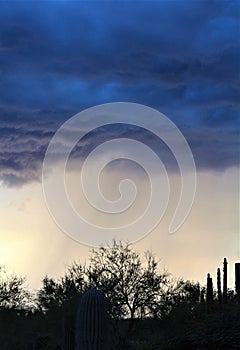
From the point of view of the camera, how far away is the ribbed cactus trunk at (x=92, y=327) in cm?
888

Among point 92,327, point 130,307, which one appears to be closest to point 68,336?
point 92,327

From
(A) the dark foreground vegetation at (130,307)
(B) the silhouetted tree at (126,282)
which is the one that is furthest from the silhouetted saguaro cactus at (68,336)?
(B) the silhouetted tree at (126,282)

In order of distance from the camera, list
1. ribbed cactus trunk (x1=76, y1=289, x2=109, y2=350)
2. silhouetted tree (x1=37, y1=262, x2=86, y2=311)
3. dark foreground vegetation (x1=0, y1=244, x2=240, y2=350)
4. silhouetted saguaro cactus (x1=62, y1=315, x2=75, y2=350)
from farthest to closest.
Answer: silhouetted tree (x1=37, y1=262, x2=86, y2=311), dark foreground vegetation (x1=0, y1=244, x2=240, y2=350), silhouetted saguaro cactus (x1=62, y1=315, x2=75, y2=350), ribbed cactus trunk (x1=76, y1=289, x2=109, y2=350)

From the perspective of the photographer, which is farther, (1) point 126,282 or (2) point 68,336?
(1) point 126,282

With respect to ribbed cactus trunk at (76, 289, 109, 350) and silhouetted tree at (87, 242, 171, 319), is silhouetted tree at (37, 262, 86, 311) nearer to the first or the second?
silhouetted tree at (87, 242, 171, 319)

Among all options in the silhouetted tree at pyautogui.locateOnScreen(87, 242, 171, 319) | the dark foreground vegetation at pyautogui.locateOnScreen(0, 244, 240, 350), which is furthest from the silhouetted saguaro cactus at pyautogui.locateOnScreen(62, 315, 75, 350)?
the silhouetted tree at pyautogui.locateOnScreen(87, 242, 171, 319)

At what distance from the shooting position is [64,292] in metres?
38.8

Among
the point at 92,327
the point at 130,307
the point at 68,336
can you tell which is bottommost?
the point at 92,327

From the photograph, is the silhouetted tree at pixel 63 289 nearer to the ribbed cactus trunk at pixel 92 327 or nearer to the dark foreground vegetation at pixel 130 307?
the dark foreground vegetation at pixel 130 307

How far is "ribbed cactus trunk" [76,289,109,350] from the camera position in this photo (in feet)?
29.1

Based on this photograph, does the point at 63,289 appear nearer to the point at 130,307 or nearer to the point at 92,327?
the point at 130,307

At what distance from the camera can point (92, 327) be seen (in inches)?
352

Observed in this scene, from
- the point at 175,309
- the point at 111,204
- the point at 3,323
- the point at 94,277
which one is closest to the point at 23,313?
the point at 3,323

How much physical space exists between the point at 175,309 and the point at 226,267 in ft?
9.75
